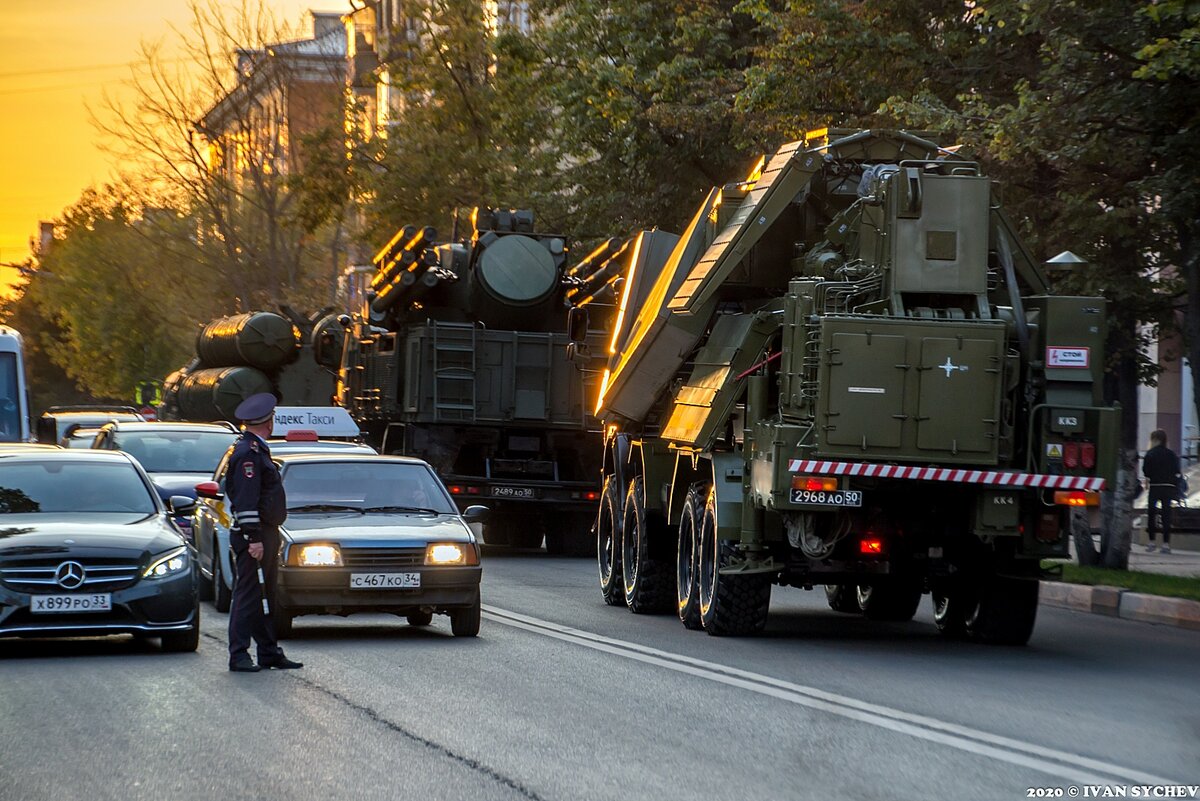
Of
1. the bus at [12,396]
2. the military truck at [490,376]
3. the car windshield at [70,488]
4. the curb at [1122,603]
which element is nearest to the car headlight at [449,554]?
the car windshield at [70,488]

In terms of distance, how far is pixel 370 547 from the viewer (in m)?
13.8

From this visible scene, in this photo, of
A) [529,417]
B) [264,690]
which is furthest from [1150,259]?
[264,690]

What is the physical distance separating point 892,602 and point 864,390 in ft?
14.3

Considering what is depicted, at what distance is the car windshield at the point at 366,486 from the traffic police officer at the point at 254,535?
102 inches

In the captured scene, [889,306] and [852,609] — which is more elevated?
[889,306]

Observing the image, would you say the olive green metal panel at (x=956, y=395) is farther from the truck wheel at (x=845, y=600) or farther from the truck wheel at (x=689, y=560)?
the truck wheel at (x=845, y=600)

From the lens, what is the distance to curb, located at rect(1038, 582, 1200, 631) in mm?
16922

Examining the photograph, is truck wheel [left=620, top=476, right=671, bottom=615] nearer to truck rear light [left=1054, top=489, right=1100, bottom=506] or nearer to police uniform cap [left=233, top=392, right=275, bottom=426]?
truck rear light [left=1054, top=489, right=1100, bottom=506]

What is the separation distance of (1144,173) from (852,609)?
5.09 m

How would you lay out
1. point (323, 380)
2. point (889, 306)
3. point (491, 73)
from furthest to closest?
point (491, 73), point (323, 380), point (889, 306)

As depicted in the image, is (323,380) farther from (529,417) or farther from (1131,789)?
(1131,789)

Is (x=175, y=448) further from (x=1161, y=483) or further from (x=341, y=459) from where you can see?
(x=1161, y=483)

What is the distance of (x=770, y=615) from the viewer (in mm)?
17031

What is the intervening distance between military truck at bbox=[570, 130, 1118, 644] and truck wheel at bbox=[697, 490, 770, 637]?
0.02 metres
